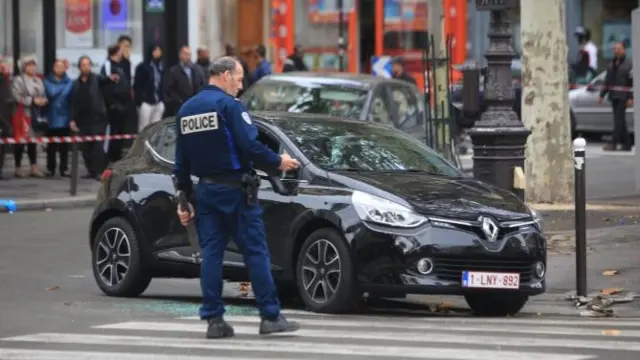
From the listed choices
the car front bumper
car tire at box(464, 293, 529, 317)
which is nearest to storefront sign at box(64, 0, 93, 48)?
car tire at box(464, 293, 529, 317)

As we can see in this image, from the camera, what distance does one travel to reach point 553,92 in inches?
810

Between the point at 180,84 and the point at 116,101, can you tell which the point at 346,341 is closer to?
the point at 116,101

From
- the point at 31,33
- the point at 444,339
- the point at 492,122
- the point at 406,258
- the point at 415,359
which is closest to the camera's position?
the point at 415,359

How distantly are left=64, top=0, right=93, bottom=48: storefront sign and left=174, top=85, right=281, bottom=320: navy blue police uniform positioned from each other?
2003 centimetres

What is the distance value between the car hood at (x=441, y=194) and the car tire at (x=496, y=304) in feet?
2.15

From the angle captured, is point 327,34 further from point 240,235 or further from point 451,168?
point 240,235

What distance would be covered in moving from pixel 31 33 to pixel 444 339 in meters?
20.4

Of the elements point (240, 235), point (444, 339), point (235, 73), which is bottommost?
point (444, 339)

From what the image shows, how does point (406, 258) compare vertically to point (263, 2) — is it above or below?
below

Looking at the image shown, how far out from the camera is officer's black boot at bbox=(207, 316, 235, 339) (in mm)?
10562

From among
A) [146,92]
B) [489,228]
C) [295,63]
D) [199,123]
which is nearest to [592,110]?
[295,63]

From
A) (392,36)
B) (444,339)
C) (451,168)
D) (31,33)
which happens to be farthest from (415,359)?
(392,36)

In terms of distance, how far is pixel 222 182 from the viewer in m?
10.6

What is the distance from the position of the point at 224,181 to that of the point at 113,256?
3243mm
